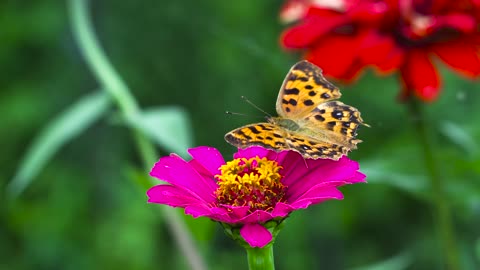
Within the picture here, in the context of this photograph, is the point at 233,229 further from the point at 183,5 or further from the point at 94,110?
the point at 183,5

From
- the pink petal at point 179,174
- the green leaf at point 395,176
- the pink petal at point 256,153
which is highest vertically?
the green leaf at point 395,176

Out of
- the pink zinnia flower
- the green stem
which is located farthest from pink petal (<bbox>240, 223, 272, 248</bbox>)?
the green stem

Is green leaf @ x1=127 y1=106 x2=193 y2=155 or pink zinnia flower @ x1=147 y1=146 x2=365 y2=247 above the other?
green leaf @ x1=127 y1=106 x2=193 y2=155

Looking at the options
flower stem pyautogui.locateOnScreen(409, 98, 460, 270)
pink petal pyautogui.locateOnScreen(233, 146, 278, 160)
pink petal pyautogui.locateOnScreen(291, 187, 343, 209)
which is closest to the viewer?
pink petal pyautogui.locateOnScreen(291, 187, 343, 209)

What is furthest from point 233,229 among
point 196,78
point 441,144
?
point 196,78

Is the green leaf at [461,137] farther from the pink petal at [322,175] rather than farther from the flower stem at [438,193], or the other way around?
the pink petal at [322,175]

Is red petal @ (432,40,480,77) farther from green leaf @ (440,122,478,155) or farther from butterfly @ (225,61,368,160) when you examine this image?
butterfly @ (225,61,368,160)

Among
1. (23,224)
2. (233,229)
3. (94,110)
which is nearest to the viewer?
(233,229)

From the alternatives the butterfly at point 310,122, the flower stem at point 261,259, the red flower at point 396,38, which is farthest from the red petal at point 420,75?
the flower stem at point 261,259
